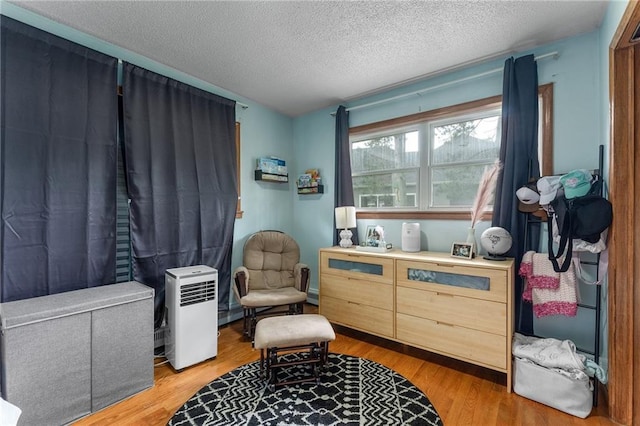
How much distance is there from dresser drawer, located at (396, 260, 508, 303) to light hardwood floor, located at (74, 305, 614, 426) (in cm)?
64

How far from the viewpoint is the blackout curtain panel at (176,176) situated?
2338 millimetres

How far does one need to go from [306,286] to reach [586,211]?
7.61ft

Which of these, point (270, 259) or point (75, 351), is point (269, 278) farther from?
point (75, 351)

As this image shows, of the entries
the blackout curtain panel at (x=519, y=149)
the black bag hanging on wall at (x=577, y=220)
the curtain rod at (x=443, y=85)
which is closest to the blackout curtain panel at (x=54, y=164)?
→ the curtain rod at (x=443, y=85)

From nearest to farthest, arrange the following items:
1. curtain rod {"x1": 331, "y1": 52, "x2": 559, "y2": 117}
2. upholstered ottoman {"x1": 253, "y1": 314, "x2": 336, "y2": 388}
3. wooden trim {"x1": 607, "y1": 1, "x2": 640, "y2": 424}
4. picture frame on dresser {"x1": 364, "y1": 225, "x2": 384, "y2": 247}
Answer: wooden trim {"x1": 607, "y1": 1, "x2": 640, "y2": 424} → upholstered ottoman {"x1": 253, "y1": 314, "x2": 336, "y2": 388} → curtain rod {"x1": 331, "y1": 52, "x2": 559, "y2": 117} → picture frame on dresser {"x1": 364, "y1": 225, "x2": 384, "y2": 247}

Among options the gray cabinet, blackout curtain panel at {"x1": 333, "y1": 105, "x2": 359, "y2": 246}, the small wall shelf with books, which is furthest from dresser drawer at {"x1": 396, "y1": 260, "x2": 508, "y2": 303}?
the gray cabinet

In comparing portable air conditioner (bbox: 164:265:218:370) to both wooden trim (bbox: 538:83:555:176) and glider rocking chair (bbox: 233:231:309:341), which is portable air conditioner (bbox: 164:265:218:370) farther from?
wooden trim (bbox: 538:83:555:176)

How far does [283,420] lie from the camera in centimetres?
168

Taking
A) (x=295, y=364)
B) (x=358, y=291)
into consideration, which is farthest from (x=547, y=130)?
(x=295, y=364)

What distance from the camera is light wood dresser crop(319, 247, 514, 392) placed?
78.8 inches

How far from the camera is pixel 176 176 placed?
2586mm

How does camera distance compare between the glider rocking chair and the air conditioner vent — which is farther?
the glider rocking chair

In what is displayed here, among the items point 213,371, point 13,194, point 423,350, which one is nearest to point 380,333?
point 423,350

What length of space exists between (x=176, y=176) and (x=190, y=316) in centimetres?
126
